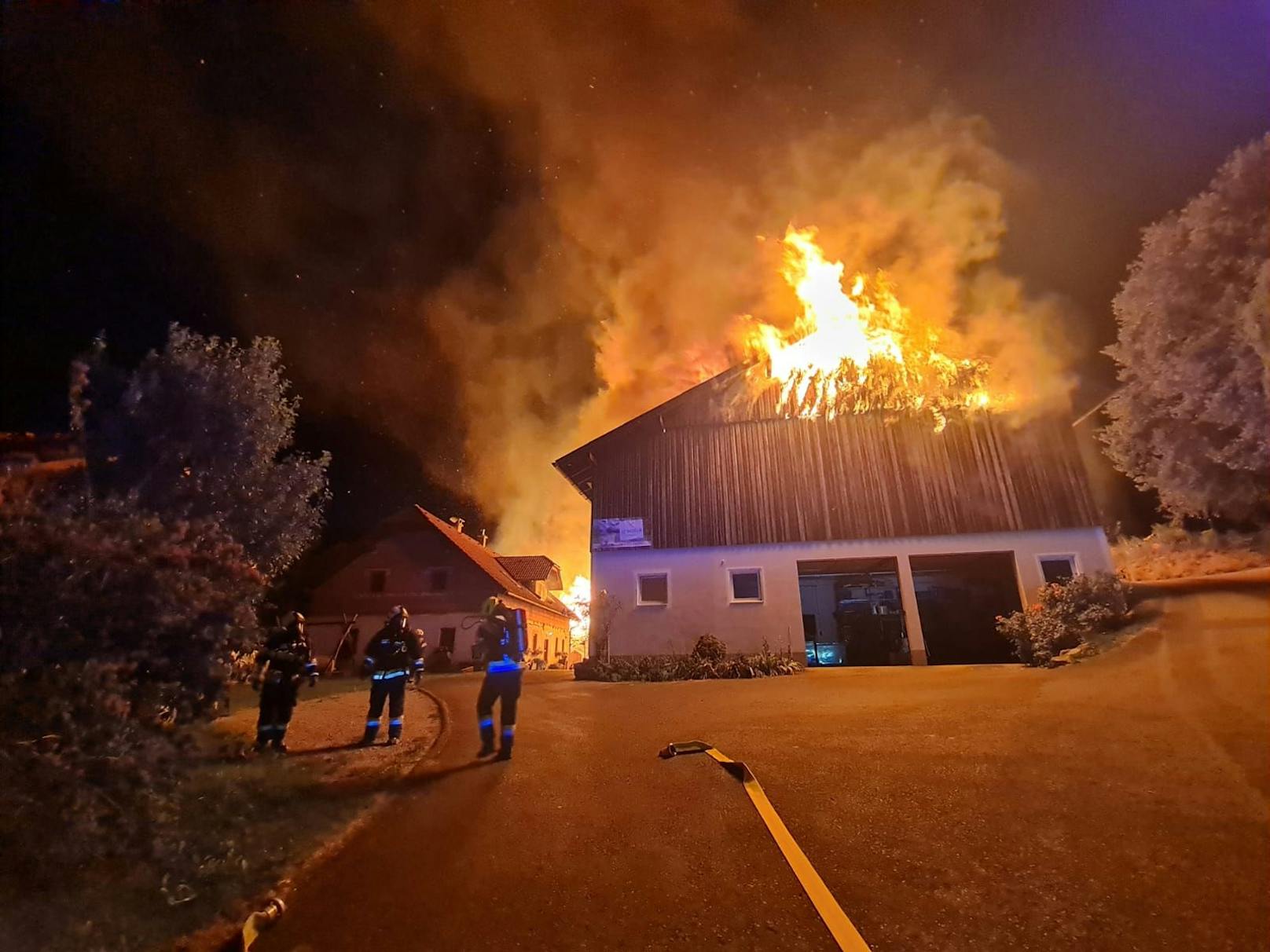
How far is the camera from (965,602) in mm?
20344

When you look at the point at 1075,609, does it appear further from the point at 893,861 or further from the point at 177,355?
the point at 177,355

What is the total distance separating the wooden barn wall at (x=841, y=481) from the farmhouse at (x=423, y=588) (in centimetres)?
631

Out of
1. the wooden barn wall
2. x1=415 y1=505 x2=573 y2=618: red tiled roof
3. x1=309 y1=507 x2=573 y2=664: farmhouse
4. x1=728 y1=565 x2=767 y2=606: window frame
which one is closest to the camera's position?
the wooden barn wall

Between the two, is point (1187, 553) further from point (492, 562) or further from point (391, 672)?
point (492, 562)

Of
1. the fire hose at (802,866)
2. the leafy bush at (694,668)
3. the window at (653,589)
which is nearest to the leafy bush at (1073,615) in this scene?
the leafy bush at (694,668)

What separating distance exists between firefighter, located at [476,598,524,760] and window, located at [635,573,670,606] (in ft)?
34.1

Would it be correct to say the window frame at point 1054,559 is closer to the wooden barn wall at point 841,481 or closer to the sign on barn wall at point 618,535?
the wooden barn wall at point 841,481

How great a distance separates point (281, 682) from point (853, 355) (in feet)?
53.5

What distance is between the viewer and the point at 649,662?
16.2m

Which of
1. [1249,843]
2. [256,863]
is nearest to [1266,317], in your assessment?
[1249,843]

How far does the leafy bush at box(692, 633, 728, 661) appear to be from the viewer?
16.2 metres

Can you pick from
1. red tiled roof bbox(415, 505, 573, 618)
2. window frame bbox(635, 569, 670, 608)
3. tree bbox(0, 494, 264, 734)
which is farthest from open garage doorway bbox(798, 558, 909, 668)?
tree bbox(0, 494, 264, 734)

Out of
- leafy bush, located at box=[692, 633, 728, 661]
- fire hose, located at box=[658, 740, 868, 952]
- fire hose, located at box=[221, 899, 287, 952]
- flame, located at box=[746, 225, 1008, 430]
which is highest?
flame, located at box=[746, 225, 1008, 430]

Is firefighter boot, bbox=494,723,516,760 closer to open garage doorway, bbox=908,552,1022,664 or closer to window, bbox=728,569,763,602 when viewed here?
window, bbox=728,569,763,602
